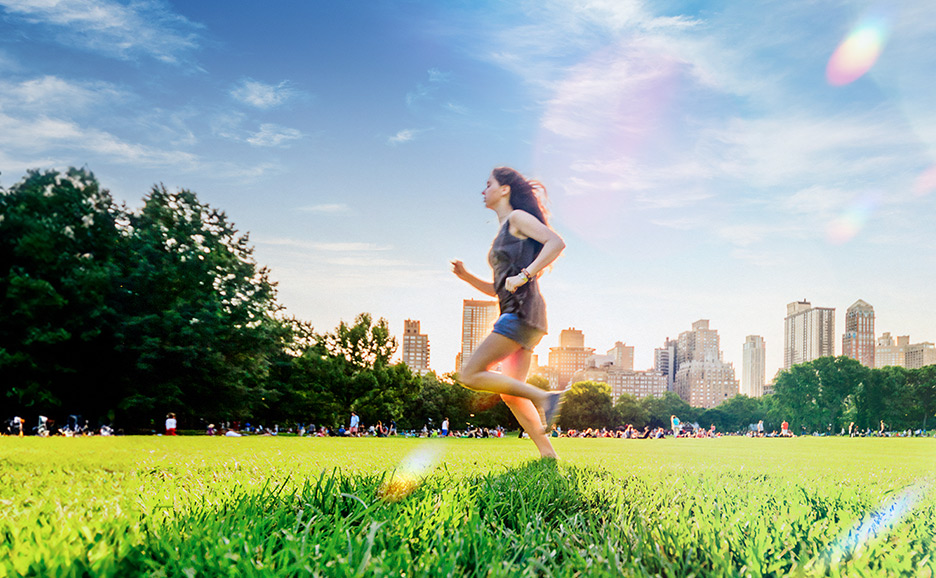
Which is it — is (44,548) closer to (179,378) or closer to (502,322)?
(502,322)

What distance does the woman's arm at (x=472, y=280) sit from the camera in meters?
5.40

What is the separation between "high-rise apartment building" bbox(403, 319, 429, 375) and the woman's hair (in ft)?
589

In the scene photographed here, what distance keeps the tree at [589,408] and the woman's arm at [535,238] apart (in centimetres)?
8599

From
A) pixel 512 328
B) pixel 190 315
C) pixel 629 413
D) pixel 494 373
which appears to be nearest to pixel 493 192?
pixel 512 328

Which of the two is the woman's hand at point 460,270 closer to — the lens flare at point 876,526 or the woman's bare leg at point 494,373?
the woman's bare leg at point 494,373

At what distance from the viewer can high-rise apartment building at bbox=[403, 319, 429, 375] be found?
18588 cm

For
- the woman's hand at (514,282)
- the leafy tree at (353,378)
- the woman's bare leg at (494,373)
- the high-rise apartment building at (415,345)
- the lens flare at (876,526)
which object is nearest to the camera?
the lens flare at (876,526)

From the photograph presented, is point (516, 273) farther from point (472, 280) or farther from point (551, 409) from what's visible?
point (551, 409)

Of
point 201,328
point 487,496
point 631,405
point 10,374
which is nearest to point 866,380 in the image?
point 631,405

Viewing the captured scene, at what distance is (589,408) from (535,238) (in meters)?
89.1

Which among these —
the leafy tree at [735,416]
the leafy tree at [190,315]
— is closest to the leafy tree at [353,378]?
the leafy tree at [190,315]

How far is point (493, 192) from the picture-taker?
536cm

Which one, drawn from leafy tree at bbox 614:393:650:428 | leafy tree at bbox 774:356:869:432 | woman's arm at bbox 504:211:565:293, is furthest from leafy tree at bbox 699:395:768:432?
woman's arm at bbox 504:211:565:293

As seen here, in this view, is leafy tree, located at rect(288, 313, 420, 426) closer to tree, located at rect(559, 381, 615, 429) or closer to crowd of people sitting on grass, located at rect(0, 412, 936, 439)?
crowd of people sitting on grass, located at rect(0, 412, 936, 439)
